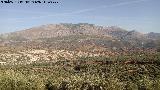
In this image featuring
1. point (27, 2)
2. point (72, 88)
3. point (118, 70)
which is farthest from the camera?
point (118, 70)

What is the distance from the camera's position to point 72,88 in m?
74.9

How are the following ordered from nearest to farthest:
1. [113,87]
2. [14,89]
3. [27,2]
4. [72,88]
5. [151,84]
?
1. [27,2]
2. [113,87]
3. [151,84]
4. [14,89]
5. [72,88]

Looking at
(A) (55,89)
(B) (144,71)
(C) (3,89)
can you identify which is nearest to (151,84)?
(A) (55,89)

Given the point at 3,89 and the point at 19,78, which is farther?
the point at 19,78

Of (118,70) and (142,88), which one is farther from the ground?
(142,88)

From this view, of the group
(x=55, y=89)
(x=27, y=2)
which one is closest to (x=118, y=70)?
(x=55, y=89)

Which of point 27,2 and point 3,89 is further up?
point 27,2

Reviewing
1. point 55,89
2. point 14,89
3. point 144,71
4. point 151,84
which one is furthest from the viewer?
point 144,71

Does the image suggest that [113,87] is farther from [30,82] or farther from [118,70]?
[118,70]

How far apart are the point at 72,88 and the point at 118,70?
63.6m

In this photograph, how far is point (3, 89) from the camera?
69.0m

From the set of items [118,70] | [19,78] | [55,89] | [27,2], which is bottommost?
[118,70]

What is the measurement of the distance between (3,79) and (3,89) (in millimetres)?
3920

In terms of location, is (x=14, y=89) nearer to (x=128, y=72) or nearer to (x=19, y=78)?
(x=19, y=78)
